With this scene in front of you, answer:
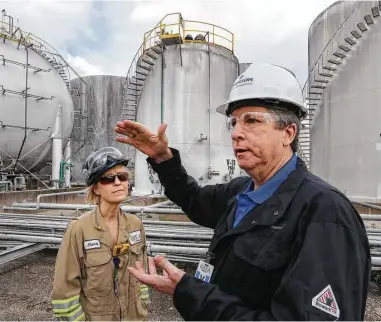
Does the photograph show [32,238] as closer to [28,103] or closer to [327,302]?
[327,302]

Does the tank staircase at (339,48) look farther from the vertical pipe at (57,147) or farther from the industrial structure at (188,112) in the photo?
the vertical pipe at (57,147)

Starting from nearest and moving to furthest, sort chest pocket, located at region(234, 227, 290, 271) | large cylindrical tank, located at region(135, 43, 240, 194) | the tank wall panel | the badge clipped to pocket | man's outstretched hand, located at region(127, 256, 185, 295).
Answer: chest pocket, located at region(234, 227, 290, 271), man's outstretched hand, located at region(127, 256, 185, 295), the badge clipped to pocket, large cylindrical tank, located at region(135, 43, 240, 194), the tank wall panel

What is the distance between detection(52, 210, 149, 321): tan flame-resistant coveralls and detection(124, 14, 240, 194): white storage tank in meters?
9.71

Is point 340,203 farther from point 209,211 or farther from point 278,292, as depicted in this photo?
point 209,211

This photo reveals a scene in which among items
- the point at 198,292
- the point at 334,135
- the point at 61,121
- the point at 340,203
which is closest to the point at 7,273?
the point at 198,292

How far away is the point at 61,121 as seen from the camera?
15.1 metres

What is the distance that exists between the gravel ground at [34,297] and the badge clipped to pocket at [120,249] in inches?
67.5

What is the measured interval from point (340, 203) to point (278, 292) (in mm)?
423

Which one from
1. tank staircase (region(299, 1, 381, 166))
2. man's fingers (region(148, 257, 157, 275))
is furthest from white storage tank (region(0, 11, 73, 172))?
man's fingers (region(148, 257, 157, 275))

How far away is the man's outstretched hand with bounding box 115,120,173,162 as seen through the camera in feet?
6.56

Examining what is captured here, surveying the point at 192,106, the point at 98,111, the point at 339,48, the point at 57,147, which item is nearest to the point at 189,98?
the point at 192,106

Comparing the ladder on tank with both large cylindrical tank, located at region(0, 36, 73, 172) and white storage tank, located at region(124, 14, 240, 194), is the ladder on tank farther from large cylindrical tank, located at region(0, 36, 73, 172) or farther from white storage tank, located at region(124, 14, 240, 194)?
large cylindrical tank, located at region(0, 36, 73, 172)

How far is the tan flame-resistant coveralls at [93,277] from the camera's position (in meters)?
2.12

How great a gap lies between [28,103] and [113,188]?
13.0m
